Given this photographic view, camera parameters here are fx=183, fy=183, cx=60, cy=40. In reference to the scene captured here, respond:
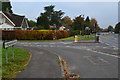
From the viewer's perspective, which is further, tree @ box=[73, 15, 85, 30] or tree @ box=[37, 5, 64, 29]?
tree @ box=[37, 5, 64, 29]

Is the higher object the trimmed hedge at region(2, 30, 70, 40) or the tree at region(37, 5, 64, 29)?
the tree at region(37, 5, 64, 29)

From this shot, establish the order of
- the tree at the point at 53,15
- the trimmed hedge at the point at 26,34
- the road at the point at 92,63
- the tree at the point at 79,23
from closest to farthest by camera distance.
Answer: the road at the point at 92,63, the trimmed hedge at the point at 26,34, the tree at the point at 79,23, the tree at the point at 53,15

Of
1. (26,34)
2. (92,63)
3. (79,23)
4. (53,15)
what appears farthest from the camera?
(53,15)

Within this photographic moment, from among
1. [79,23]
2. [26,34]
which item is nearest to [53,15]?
[79,23]

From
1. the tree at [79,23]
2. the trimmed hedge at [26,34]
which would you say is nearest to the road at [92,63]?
the trimmed hedge at [26,34]

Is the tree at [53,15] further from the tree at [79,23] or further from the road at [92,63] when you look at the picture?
the road at [92,63]

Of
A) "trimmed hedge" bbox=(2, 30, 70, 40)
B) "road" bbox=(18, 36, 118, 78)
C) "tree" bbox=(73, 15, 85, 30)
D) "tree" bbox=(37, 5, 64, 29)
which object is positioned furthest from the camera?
"tree" bbox=(37, 5, 64, 29)

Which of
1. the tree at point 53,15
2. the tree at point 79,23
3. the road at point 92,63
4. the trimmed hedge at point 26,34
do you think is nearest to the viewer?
the road at point 92,63

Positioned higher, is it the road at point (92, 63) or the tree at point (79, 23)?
Result: the tree at point (79, 23)

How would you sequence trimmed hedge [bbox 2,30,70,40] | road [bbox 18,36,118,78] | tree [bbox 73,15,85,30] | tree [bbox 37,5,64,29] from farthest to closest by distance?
tree [bbox 37,5,64,29]
tree [bbox 73,15,85,30]
trimmed hedge [bbox 2,30,70,40]
road [bbox 18,36,118,78]

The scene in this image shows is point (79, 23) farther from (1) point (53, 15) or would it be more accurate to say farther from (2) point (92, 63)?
(2) point (92, 63)

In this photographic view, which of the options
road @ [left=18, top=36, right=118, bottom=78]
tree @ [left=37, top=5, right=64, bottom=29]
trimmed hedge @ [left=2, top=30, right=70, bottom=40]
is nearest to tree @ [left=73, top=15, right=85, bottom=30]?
tree @ [left=37, top=5, right=64, bottom=29]

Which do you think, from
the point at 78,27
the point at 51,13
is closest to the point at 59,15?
the point at 51,13

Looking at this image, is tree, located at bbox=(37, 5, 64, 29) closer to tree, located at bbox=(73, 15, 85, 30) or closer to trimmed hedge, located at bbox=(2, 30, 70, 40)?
tree, located at bbox=(73, 15, 85, 30)
